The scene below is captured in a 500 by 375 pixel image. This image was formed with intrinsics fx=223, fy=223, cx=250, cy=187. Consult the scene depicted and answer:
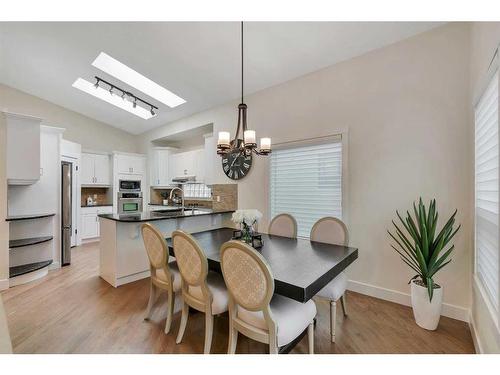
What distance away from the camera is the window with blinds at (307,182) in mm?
3010

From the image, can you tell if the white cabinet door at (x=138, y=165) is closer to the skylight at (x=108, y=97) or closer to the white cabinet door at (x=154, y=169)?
the white cabinet door at (x=154, y=169)

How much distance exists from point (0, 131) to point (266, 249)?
3.62 m

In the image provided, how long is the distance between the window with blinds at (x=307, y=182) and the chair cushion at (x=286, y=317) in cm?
171

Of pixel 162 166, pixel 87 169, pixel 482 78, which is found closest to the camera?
pixel 482 78

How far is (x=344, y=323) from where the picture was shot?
212 cm

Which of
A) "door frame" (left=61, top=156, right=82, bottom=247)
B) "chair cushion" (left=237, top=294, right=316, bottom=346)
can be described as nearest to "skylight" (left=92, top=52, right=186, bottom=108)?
"door frame" (left=61, top=156, right=82, bottom=247)

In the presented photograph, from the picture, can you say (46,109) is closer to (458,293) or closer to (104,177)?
(104,177)

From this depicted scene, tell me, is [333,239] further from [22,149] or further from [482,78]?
[22,149]

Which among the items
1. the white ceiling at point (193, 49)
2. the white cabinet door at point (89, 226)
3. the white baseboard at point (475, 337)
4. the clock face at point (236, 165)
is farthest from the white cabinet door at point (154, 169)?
the white baseboard at point (475, 337)

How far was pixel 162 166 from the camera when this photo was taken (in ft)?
19.5

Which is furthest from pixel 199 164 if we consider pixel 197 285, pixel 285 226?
pixel 197 285

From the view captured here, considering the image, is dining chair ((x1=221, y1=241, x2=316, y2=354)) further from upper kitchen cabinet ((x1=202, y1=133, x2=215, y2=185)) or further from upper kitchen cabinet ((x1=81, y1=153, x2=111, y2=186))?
upper kitchen cabinet ((x1=81, y1=153, x2=111, y2=186))

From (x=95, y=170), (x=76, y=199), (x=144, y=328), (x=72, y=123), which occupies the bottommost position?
(x=144, y=328)

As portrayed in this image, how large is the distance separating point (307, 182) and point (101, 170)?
210 inches
